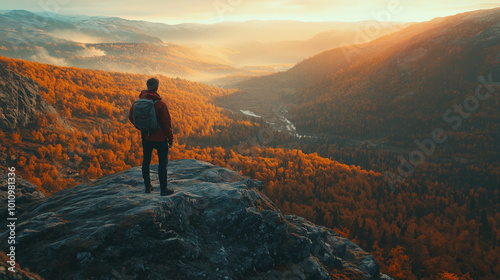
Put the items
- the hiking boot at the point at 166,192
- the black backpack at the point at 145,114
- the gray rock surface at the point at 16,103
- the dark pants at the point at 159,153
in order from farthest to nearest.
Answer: the gray rock surface at the point at 16,103 → the hiking boot at the point at 166,192 → the dark pants at the point at 159,153 → the black backpack at the point at 145,114

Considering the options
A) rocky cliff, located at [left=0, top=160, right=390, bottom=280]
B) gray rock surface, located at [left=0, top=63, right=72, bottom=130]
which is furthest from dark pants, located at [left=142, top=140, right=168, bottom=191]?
gray rock surface, located at [left=0, top=63, right=72, bottom=130]

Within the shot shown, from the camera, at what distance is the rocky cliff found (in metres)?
9.62

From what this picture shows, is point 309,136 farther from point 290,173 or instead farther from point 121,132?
point 121,132

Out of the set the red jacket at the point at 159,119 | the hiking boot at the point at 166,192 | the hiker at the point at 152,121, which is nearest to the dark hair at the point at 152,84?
the hiker at the point at 152,121

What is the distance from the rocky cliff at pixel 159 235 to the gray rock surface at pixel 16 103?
4941cm

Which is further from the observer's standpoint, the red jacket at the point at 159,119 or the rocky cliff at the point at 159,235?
the red jacket at the point at 159,119

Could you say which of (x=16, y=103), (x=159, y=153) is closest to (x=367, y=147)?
(x=16, y=103)

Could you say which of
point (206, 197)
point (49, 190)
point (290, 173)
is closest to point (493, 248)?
point (290, 173)

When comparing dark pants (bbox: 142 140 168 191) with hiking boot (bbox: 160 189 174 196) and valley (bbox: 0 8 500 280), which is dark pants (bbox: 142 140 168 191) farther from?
valley (bbox: 0 8 500 280)

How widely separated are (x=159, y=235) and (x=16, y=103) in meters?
61.7

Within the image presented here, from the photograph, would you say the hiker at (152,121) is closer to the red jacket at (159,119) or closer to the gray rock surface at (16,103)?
the red jacket at (159,119)

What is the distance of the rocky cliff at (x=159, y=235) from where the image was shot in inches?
379

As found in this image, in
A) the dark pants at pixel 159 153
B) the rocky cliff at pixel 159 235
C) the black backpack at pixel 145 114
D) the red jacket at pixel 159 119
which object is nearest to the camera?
the rocky cliff at pixel 159 235

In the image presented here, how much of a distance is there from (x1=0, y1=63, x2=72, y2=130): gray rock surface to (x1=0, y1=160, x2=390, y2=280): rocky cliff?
162 feet
